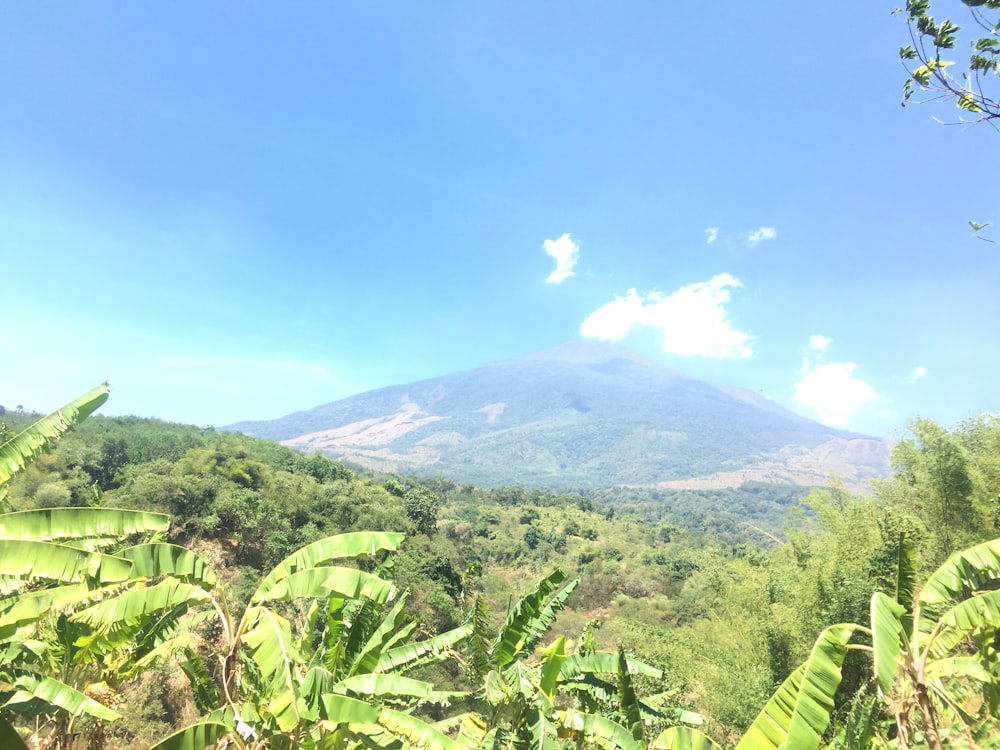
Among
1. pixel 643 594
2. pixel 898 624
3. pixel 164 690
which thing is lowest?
pixel 643 594

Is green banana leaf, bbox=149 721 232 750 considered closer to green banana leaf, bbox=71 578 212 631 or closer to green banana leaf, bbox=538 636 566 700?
green banana leaf, bbox=71 578 212 631

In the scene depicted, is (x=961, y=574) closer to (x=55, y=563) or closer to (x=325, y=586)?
(x=325, y=586)

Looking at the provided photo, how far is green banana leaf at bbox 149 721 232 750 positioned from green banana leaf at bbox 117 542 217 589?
1072 millimetres

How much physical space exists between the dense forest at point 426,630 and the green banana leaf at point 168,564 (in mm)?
24

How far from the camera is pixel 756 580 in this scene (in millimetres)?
20422

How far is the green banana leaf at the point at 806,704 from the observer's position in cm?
341

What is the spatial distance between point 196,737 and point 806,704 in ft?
14.6

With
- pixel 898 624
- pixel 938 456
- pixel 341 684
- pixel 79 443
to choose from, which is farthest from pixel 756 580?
pixel 79 443

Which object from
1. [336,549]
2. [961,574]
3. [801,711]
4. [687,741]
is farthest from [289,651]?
[961,574]

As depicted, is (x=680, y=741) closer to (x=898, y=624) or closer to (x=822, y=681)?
(x=822, y=681)

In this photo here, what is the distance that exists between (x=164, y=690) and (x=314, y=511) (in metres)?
20.2

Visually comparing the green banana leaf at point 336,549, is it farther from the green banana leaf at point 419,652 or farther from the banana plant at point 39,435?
the banana plant at point 39,435

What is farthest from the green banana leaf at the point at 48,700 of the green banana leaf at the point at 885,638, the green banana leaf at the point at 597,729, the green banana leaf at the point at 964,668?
the green banana leaf at the point at 964,668

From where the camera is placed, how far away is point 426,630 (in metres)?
8.75
